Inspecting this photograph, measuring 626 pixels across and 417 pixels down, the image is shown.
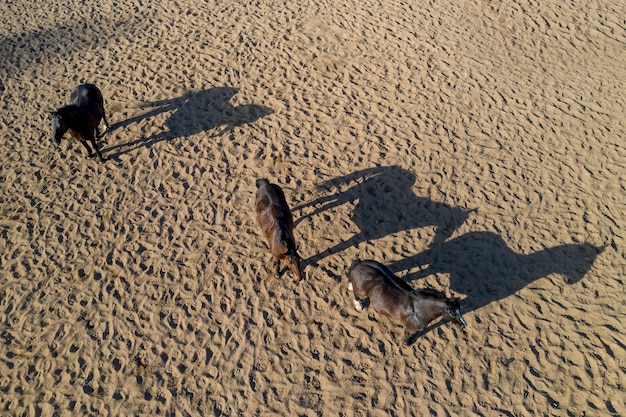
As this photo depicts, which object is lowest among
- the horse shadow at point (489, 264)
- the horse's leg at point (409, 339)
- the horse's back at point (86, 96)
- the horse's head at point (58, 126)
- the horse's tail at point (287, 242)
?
the horse's leg at point (409, 339)

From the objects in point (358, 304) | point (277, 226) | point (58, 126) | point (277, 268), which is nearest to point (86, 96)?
point (58, 126)

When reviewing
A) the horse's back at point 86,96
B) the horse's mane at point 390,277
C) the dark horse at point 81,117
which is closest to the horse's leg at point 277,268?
the horse's mane at point 390,277

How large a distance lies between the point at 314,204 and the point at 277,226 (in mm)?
1742

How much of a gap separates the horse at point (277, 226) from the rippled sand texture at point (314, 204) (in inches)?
33.6

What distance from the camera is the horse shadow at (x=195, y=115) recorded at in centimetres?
937

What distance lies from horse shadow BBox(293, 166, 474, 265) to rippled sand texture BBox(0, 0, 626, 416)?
0.05m

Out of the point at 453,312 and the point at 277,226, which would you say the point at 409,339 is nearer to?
the point at 453,312

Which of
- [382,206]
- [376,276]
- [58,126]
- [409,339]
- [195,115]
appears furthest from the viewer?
[195,115]

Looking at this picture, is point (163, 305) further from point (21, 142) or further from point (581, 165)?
point (581, 165)

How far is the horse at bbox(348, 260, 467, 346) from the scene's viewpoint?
5.83 meters

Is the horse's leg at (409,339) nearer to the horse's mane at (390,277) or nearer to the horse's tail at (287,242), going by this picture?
the horse's mane at (390,277)

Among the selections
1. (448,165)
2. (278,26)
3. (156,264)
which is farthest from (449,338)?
(278,26)

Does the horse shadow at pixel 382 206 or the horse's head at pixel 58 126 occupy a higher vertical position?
the horse's head at pixel 58 126

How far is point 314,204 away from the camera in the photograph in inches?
326
